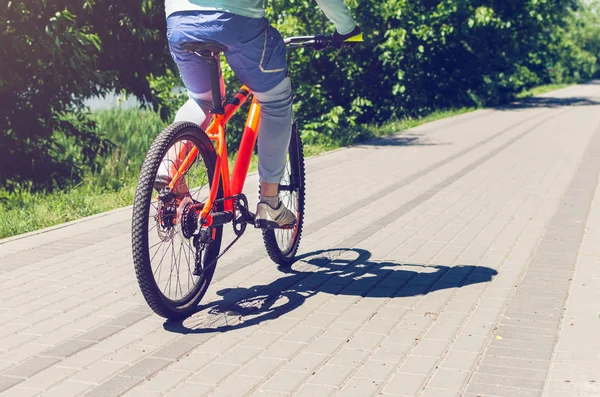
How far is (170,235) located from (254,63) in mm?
1013

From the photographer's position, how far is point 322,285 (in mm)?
5570

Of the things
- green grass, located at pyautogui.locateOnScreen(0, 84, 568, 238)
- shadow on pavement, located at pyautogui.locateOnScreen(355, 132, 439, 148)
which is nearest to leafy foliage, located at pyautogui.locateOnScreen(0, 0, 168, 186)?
green grass, located at pyautogui.locateOnScreen(0, 84, 568, 238)

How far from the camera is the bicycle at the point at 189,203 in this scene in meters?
4.40

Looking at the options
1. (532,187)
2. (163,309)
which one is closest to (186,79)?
(163,309)

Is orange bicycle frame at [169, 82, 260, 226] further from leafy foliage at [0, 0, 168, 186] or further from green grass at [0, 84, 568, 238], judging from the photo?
leafy foliage at [0, 0, 168, 186]

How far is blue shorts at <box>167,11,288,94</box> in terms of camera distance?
4.69 m

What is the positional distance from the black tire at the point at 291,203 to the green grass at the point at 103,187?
2.58 metres

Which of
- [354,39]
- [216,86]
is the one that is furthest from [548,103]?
[216,86]

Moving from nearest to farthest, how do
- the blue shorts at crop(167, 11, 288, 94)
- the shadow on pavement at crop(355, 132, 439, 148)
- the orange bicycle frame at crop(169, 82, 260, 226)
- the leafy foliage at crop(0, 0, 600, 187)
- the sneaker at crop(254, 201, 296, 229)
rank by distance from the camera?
the blue shorts at crop(167, 11, 288, 94)
the orange bicycle frame at crop(169, 82, 260, 226)
the sneaker at crop(254, 201, 296, 229)
the leafy foliage at crop(0, 0, 600, 187)
the shadow on pavement at crop(355, 132, 439, 148)

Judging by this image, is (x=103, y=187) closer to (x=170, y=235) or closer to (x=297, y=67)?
(x=170, y=235)

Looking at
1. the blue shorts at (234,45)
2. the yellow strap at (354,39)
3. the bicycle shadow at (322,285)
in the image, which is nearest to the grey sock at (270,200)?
the bicycle shadow at (322,285)

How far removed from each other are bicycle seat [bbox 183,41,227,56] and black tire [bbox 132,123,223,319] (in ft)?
1.22

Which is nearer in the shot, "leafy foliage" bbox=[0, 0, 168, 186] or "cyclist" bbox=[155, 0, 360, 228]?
"cyclist" bbox=[155, 0, 360, 228]

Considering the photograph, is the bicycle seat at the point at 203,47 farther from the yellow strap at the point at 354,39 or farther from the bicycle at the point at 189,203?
the yellow strap at the point at 354,39
